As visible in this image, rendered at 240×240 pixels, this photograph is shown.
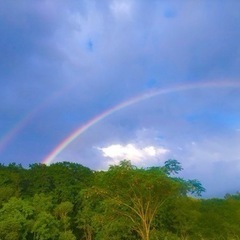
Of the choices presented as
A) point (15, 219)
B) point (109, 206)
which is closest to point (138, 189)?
point (109, 206)

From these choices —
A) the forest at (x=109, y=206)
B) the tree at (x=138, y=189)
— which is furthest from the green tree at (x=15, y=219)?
the tree at (x=138, y=189)

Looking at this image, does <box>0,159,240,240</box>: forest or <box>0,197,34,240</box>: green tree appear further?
<box>0,197,34,240</box>: green tree

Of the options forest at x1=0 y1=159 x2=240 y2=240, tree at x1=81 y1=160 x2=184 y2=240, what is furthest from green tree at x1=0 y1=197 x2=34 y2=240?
tree at x1=81 y1=160 x2=184 y2=240

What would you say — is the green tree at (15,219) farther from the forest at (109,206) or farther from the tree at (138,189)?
the tree at (138,189)

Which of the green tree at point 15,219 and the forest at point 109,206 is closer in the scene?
the forest at point 109,206

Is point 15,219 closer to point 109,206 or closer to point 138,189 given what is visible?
point 109,206

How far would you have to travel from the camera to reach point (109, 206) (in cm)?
4609

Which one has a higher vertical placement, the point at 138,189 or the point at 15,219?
the point at 15,219

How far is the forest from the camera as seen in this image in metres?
41.4

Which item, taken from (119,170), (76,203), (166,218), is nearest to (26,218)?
(76,203)

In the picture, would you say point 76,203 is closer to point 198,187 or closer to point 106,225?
point 106,225

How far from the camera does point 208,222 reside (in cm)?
6500

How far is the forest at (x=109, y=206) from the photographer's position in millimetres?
41375

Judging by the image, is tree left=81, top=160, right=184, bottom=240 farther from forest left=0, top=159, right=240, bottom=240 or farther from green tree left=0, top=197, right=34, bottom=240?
green tree left=0, top=197, right=34, bottom=240
